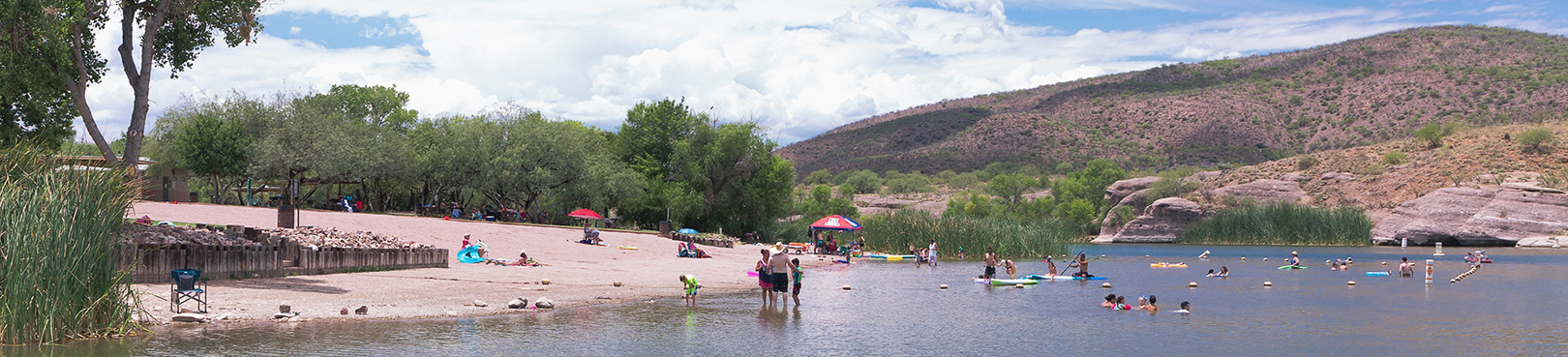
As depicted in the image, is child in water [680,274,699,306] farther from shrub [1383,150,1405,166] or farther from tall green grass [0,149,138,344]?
shrub [1383,150,1405,166]

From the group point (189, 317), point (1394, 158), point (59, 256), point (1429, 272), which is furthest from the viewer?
point (1394, 158)

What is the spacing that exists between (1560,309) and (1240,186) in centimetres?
7985

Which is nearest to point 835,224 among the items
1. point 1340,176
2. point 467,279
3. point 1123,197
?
point 467,279

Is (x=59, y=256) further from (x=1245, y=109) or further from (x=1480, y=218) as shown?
(x=1245, y=109)

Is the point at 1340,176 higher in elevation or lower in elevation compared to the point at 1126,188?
higher

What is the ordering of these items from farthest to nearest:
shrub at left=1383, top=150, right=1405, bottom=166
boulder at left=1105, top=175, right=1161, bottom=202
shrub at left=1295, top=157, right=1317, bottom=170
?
1. boulder at left=1105, top=175, right=1161, bottom=202
2. shrub at left=1295, top=157, right=1317, bottom=170
3. shrub at left=1383, top=150, right=1405, bottom=166

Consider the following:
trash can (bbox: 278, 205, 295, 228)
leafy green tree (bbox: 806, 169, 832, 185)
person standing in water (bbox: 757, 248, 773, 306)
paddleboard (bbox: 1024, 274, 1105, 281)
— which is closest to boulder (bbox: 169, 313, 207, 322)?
person standing in water (bbox: 757, 248, 773, 306)

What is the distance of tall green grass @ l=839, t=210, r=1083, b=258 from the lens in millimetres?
53812

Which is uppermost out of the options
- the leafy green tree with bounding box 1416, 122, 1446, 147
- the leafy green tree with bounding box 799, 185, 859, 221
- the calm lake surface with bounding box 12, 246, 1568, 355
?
the leafy green tree with bounding box 1416, 122, 1446, 147

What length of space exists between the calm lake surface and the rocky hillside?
369 feet

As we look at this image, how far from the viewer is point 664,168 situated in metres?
73.9

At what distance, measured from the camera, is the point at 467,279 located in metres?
26.3

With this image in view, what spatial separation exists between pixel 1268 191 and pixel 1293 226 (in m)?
19.0

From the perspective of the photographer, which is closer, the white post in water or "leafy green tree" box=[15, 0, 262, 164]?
"leafy green tree" box=[15, 0, 262, 164]
